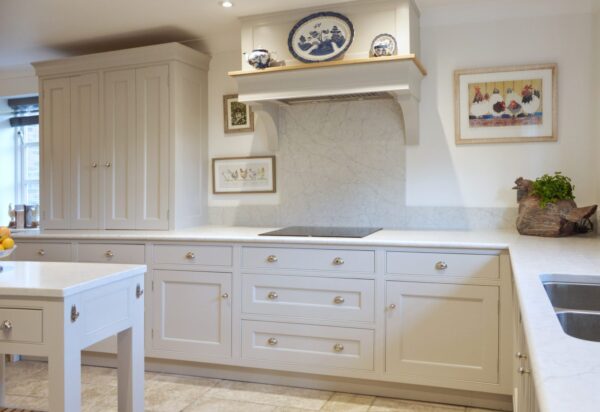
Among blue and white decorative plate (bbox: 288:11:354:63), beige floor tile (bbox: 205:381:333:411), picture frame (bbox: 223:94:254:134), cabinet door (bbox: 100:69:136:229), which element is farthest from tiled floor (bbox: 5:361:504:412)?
blue and white decorative plate (bbox: 288:11:354:63)

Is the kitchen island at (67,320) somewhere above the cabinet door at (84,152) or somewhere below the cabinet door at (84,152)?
below

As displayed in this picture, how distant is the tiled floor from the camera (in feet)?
9.18

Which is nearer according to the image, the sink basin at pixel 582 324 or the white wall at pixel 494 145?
the sink basin at pixel 582 324

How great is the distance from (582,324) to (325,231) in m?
1.92

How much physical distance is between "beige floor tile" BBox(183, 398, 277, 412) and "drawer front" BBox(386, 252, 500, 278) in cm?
96

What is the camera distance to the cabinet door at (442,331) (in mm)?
2682

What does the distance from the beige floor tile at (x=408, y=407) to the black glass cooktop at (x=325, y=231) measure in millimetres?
872

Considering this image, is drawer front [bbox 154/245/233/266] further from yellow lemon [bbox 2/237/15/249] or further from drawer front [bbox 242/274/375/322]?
yellow lemon [bbox 2/237/15/249]

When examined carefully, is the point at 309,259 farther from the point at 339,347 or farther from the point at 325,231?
the point at 339,347

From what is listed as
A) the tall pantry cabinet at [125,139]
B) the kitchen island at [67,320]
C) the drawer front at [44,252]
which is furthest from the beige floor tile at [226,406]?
the drawer front at [44,252]

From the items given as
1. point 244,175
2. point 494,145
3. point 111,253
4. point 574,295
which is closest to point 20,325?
point 111,253

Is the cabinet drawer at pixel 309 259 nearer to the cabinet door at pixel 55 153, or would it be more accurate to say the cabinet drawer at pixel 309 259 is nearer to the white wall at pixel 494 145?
the white wall at pixel 494 145

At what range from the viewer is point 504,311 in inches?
104

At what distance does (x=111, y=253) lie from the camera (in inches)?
133
